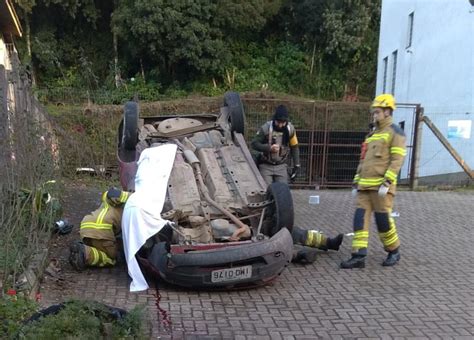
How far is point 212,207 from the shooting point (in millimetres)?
5609

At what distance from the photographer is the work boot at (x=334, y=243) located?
628 cm

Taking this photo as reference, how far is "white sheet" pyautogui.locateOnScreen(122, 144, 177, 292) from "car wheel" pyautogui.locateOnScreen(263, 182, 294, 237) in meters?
1.16

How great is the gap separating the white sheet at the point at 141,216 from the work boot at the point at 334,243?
2.16 m

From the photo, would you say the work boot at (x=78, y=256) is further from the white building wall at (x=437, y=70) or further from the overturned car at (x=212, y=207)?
the white building wall at (x=437, y=70)

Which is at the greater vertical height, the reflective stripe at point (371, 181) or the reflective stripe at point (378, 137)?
the reflective stripe at point (378, 137)

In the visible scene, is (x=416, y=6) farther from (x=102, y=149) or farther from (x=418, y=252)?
(x=418, y=252)

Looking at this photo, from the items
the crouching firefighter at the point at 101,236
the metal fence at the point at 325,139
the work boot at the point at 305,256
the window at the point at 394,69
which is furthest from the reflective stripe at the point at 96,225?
the window at the point at 394,69

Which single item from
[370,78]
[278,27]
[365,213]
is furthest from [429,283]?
[278,27]

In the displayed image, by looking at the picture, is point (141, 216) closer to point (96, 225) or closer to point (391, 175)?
point (96, 225)

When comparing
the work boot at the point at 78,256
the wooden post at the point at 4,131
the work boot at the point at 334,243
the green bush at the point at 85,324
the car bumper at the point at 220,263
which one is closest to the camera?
the green bush at the point at 85,324

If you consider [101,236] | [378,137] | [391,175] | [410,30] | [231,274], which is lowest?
[231,274]

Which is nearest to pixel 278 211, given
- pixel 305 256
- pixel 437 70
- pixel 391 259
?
pixel 305 256

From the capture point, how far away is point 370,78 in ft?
105

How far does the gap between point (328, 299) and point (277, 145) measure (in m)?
2.71
